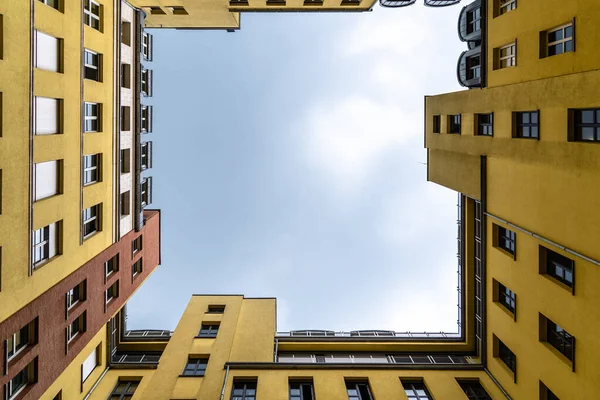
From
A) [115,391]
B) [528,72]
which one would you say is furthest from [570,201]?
[115,391]

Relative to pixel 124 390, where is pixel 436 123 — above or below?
above

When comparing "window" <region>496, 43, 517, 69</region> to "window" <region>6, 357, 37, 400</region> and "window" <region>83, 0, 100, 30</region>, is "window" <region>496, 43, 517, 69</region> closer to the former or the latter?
"window" <region>83, 0, 100, 30</region>

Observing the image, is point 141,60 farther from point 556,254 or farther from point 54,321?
point 556,254

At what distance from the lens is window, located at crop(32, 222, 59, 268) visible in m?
20.0

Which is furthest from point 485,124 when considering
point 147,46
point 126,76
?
point 147,46

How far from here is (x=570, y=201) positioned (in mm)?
18719

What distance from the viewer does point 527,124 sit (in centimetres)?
2292

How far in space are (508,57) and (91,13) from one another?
27.7 metres

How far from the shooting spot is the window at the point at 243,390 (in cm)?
2730

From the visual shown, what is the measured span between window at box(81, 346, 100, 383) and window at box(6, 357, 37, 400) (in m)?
9.90

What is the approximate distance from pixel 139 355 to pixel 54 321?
58.1ft

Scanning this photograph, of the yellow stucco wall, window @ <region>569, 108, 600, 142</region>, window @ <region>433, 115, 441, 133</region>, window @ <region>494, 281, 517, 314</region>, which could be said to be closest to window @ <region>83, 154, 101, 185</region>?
the yellow stucco wall

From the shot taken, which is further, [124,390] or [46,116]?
A: [124,390]

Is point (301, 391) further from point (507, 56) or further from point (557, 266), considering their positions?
point (507, 56)
